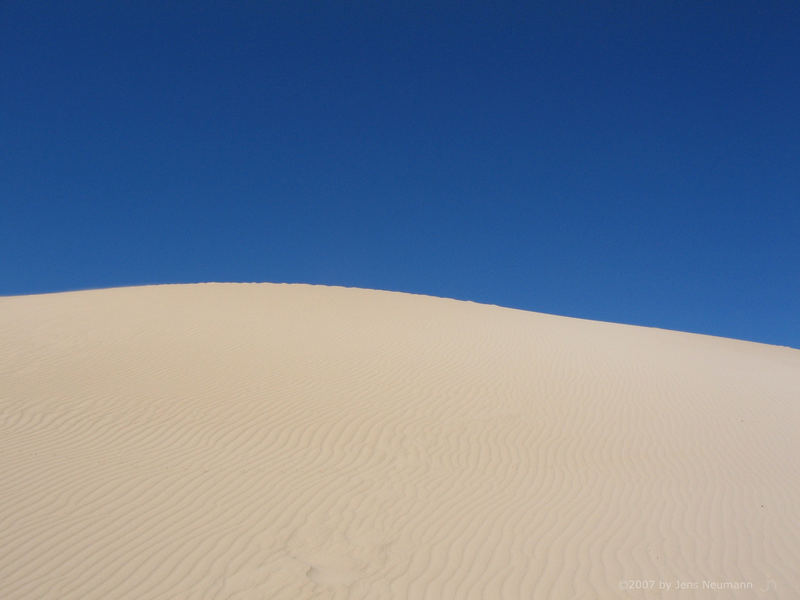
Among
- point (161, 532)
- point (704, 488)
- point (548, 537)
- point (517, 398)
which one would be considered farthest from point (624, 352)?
point (161, 532)

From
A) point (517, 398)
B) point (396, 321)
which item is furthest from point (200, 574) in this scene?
point (396, 321)

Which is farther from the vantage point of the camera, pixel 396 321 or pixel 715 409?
pixel 396 321

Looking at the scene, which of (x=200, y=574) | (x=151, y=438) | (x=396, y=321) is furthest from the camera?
(x=396, y=321)

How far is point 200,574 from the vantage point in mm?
5867

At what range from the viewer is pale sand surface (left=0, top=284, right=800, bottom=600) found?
240 inches

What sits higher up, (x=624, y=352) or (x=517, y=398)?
(x=624, y=352)

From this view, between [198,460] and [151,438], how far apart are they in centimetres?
134

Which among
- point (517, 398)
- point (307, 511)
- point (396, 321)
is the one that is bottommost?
point (307, 511)

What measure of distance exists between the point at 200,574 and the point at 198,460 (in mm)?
3070

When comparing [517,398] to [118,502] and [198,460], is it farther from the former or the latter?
[118,502]

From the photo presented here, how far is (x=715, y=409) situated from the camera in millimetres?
13344

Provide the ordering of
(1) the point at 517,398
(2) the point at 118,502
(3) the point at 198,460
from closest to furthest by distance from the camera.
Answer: (2) the point at 118,502 → (3) the point at 198,460 → (1) the point at 517,398

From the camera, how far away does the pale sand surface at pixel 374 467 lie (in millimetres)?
6102

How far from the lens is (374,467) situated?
29.3 feet
